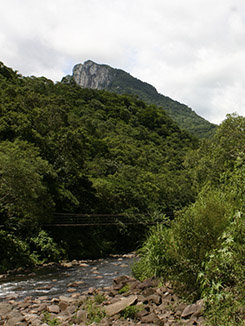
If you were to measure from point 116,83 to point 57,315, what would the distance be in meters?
160

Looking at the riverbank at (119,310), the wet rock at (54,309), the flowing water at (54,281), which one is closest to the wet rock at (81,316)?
the riverbank at (119,310)

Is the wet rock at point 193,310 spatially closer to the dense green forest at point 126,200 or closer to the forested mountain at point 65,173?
the dense green forest at point 126,200

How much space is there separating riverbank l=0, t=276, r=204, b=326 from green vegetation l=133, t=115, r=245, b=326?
444 mm

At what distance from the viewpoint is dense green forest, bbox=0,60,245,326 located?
5449 mm

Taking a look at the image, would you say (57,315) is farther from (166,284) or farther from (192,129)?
(192,129)

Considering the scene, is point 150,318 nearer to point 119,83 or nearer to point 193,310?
point 193,310

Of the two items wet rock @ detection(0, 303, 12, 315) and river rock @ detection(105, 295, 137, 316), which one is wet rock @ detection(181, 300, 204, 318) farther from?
wet rock @ detection(0, 303, 12, 315)

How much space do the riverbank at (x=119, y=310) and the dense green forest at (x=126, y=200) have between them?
1.63ft

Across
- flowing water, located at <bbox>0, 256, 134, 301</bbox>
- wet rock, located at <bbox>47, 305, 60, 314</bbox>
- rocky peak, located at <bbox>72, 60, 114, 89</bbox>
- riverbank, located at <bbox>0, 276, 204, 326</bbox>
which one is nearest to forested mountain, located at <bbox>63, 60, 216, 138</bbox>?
rocky peak, located at <bbox>72, 60, 114, 89</bbox>

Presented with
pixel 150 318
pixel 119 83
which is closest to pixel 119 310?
pixel 150 318

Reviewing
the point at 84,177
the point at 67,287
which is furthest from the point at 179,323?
the point at 84,177

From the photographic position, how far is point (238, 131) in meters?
20.5

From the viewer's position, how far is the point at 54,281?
42.4 feet

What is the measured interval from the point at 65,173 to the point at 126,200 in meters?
6.77
